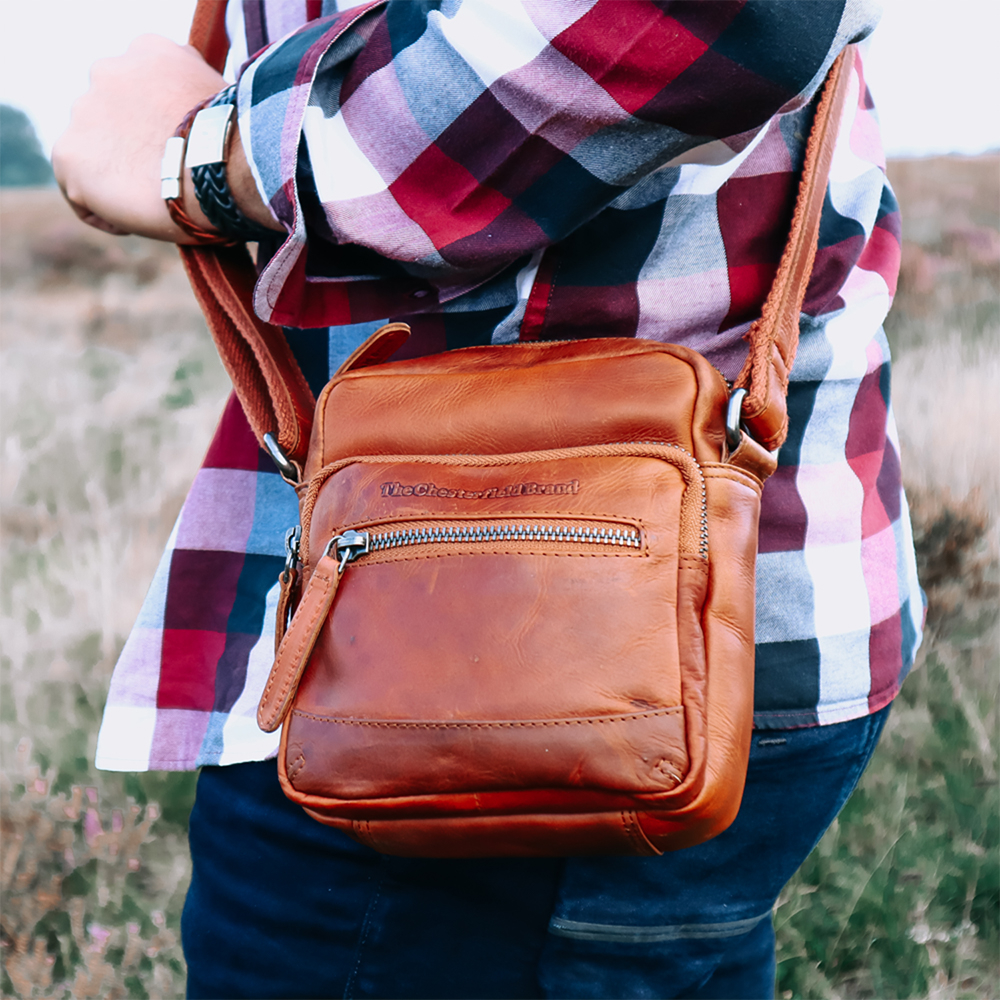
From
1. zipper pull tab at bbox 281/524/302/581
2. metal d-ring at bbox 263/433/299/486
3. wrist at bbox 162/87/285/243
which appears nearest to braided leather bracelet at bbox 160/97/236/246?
wrist at bbox 162/87/285/243

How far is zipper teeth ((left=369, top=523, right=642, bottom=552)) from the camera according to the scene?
2.80ft

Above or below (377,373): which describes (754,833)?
below

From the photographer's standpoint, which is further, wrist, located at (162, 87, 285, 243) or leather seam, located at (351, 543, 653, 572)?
wrist, located at (162, 87, 285, 243)

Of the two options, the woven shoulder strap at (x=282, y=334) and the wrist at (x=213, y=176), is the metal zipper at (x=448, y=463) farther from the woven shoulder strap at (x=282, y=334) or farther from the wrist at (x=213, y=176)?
the wrist at (x=213, y=176)

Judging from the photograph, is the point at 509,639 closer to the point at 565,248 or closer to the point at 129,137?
the point at 565,248

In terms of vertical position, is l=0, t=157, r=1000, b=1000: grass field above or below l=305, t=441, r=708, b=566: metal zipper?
below

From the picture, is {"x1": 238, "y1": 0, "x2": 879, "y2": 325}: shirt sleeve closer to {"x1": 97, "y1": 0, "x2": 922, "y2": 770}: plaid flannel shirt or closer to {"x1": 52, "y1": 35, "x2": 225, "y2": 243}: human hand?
{"x1": 97, "y1": 0, "x2": 922, "y2": 770}: plaid flannel shirt

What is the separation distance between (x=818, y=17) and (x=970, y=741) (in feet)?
8.11

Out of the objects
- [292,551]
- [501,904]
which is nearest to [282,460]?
[292,551]

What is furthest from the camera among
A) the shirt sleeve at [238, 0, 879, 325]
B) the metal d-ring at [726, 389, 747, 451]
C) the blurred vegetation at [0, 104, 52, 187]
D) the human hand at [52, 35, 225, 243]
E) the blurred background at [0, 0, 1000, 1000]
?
the blurred vegetation at [0, 104, 52, 187]

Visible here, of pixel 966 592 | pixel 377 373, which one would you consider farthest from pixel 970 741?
pixel 377 373

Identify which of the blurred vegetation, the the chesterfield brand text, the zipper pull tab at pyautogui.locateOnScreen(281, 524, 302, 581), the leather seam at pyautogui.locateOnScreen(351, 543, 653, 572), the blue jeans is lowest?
the blurred vegetation

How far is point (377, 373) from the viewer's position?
100 cm

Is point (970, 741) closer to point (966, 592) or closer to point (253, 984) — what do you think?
point (966, 592)
